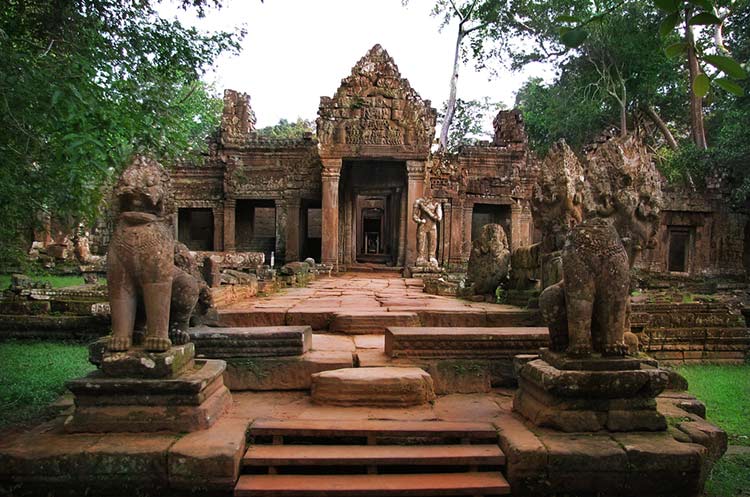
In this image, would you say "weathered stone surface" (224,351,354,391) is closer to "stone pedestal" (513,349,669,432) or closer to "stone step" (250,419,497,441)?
"stone step" (250,419,497,441)

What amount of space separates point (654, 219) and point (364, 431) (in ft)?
10.1

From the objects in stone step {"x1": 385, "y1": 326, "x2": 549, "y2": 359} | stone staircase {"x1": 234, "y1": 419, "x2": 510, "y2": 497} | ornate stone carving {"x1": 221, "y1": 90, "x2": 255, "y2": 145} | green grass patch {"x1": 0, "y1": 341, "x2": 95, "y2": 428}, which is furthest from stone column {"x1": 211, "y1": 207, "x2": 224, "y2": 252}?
stone staircase {"x1": 234, "y1": 419, "x2": 510, "y2": 497}

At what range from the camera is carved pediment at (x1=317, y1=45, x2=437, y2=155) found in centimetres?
1334

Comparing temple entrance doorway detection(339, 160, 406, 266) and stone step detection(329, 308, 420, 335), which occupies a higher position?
temple entrance doorway detection(339, 160, 406, 266)

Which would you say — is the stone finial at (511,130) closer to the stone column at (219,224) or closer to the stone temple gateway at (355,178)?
the stone temple gateway at (355,178)

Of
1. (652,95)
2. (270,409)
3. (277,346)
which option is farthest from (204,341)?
(652,95)

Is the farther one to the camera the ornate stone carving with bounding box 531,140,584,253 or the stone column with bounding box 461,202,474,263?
the stone column with bounding box 461,202,474,263

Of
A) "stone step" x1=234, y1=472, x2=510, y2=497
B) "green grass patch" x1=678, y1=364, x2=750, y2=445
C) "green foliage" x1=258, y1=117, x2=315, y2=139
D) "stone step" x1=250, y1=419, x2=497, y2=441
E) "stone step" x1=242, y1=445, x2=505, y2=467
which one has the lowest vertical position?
"green grass patch" x1=678, y1=364, x2=750, y2=445

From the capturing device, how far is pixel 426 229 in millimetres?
12711

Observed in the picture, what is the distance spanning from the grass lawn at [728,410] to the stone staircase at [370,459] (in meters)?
1.35

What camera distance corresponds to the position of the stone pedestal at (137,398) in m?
2.94

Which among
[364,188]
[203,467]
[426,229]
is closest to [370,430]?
[203,467]

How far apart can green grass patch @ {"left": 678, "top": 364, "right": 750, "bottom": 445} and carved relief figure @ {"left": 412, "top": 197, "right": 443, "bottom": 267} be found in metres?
6.90

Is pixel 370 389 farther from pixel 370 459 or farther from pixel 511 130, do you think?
pixel 511 130
